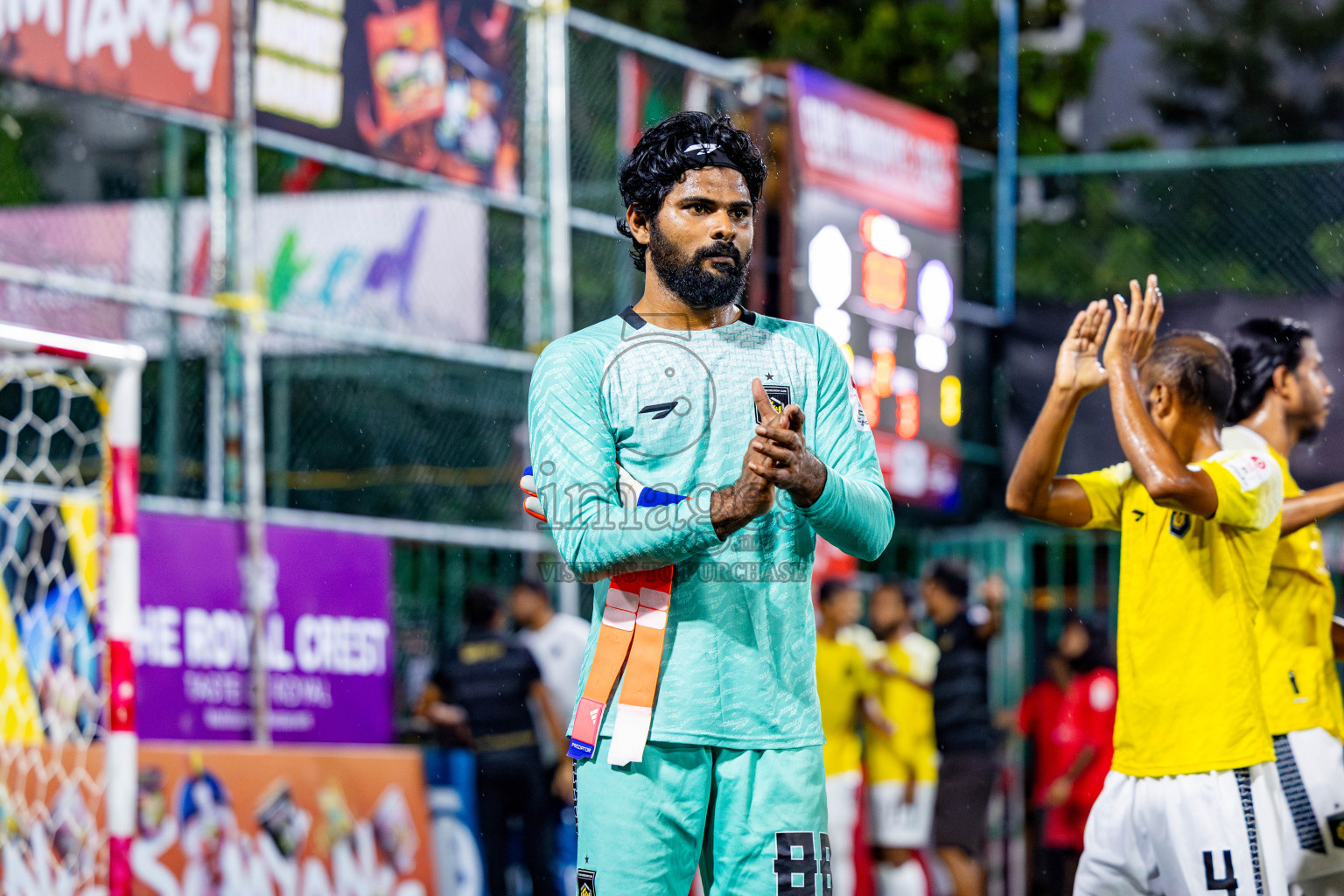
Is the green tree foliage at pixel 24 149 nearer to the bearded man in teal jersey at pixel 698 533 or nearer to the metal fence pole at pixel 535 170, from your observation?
the metal fence pole at pixel 535 170

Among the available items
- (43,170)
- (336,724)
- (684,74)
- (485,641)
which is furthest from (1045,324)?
(43,170)

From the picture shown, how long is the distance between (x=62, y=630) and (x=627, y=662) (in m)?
4.61

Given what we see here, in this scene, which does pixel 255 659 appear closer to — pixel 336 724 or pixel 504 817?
pixel 336 724

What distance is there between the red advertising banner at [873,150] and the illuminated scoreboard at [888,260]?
0.01m

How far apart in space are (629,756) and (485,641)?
6.17 m

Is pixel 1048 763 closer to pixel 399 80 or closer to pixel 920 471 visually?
pixel 920 471

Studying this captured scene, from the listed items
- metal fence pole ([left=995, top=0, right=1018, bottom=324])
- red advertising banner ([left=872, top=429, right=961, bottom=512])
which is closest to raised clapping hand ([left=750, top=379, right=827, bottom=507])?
red advertising banner ([left=872, top=429, right=961, bottom=512])

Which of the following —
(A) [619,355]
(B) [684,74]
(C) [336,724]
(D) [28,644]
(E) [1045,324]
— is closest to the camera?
(A) [619,355]

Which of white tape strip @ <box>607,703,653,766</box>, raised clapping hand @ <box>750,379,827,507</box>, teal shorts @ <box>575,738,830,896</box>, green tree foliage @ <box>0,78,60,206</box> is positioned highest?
green tree foliage @ <box>0,78,60,206</box>

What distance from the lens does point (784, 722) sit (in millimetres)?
3373

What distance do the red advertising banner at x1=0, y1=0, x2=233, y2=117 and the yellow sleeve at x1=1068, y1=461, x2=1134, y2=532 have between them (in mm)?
4501

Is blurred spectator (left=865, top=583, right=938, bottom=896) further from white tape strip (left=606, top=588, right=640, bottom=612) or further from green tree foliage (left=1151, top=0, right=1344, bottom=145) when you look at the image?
green tree foliage (left=1151, top=0, right=1344, bottom=145)

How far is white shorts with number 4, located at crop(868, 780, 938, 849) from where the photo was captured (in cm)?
998

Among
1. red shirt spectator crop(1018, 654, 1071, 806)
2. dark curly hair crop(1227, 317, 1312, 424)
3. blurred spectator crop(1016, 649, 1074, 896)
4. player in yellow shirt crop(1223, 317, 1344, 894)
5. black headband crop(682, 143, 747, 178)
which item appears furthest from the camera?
red shirt spectator crop(1018, 654, 1071, 806)
